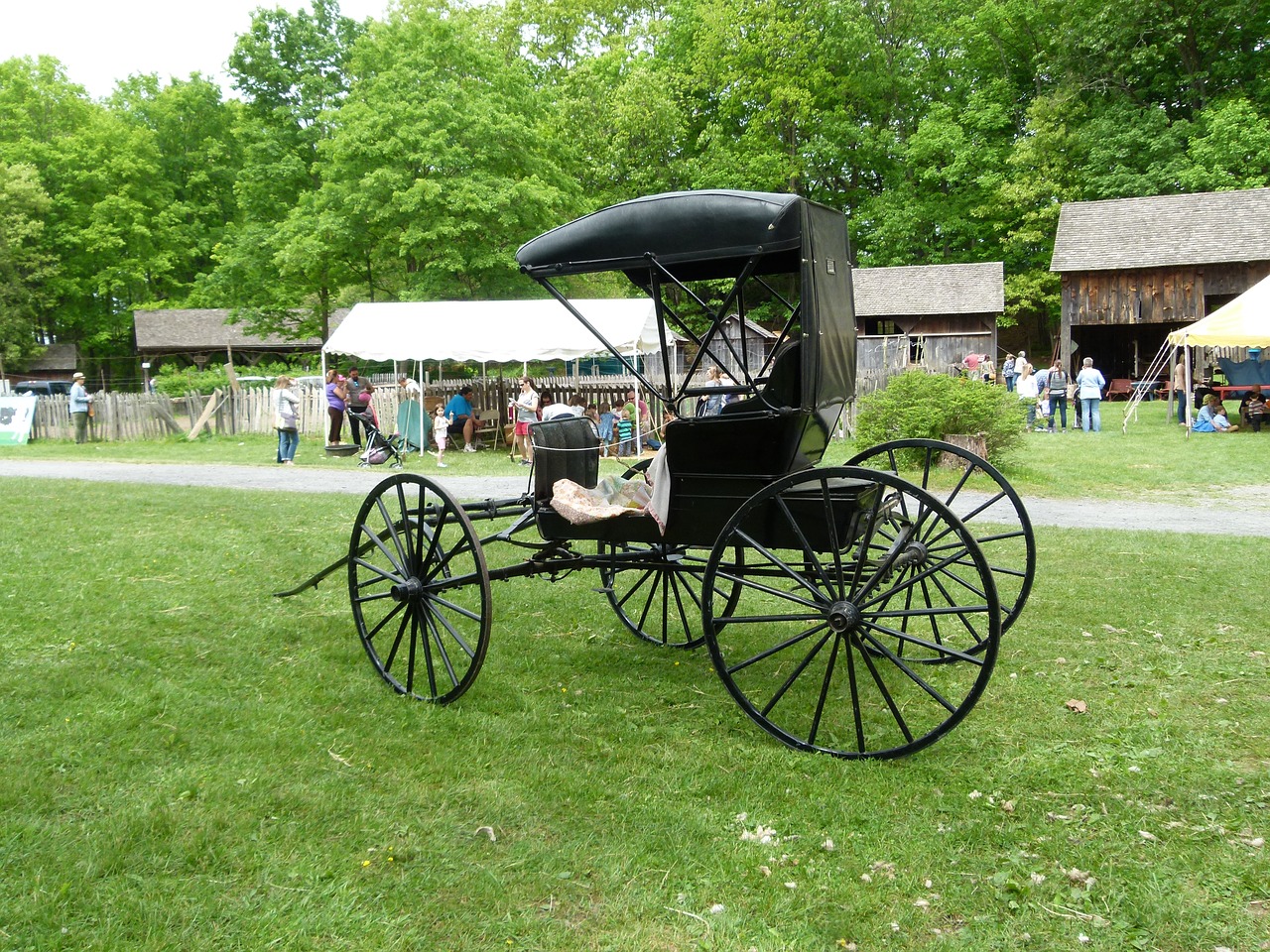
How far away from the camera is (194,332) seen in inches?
1845

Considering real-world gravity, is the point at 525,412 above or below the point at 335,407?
below

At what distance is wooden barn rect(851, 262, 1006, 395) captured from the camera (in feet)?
114

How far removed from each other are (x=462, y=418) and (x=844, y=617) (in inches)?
677

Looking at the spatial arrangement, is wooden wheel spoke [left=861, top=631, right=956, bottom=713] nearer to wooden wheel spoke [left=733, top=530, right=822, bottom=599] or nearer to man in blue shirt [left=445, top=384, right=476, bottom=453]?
wooden wheel spoke [left=733, top=530, right=822, bottom=599]

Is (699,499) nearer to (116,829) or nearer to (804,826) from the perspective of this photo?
(804,826)

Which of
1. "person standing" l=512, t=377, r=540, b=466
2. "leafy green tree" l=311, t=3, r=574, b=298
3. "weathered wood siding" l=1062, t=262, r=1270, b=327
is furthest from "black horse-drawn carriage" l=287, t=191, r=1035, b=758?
"weathered wood siding" l=1062, t=262, r=1270, b=327

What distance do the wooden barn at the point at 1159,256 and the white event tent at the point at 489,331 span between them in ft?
64.2

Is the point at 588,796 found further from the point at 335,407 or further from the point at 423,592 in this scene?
the point at 335,407

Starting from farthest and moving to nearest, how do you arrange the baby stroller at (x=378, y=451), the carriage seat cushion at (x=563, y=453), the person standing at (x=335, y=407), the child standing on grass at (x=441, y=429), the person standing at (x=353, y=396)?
the person standing at (x=353, y=396), the person standing at (x=335, y=407), the child standing on grass at (x=441, y=429), the baby stroller at (x=378, y=451), the carriage seat cushion at (x=563, y=453)

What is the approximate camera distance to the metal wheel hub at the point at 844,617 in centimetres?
420

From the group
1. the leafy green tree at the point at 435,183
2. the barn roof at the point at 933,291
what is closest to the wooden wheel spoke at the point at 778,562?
A: the leafy green tree at the point at 435,183

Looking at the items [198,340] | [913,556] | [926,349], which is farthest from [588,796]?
Answer: [198,340]

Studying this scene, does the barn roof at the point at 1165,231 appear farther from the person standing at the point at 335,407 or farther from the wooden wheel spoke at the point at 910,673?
the wooden wheel spoke at the point at 910,673

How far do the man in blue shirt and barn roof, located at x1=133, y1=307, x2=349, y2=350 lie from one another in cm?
2660
